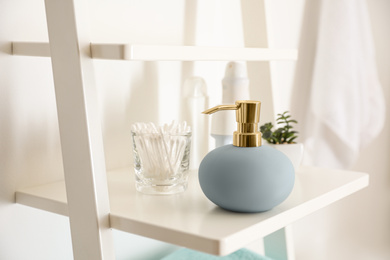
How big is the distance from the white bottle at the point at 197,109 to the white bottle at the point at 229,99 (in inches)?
1.8

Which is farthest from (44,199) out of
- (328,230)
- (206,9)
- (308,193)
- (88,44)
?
(328,230)

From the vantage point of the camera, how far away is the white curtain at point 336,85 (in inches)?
37.0

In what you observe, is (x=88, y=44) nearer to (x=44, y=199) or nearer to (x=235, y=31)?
(x=44, y=199)

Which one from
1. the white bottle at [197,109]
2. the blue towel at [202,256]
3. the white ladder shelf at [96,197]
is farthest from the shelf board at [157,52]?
the blue towel at [202,256]

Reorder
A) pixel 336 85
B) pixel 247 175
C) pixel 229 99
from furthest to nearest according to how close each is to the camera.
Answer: pixel 336 85
pixel 229 99
pixel 247 175

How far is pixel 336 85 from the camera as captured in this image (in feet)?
3.10

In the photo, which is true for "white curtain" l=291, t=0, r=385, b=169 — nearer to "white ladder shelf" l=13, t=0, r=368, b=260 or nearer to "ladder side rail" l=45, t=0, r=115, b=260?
"white ladder shelf" l=13, t=0, r=368, b=260

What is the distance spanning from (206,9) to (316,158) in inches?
15.3

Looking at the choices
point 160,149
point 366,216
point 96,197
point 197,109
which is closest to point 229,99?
point 197,109

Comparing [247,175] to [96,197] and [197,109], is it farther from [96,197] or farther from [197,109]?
[197,109]

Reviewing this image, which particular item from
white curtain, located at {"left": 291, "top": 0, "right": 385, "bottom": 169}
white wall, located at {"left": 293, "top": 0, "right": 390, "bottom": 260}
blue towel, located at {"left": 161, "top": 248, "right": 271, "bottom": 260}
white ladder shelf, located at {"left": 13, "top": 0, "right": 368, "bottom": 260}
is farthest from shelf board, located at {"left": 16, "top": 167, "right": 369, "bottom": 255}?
white wall, located at {"left": 293, "top": 0, "right": 390, "bottom": 260}

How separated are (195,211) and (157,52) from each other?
0.16 metres

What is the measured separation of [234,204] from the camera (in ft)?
1.57

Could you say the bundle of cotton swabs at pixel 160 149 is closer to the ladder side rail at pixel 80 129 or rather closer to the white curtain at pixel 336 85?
the ladder side rail at pixel 80 129
